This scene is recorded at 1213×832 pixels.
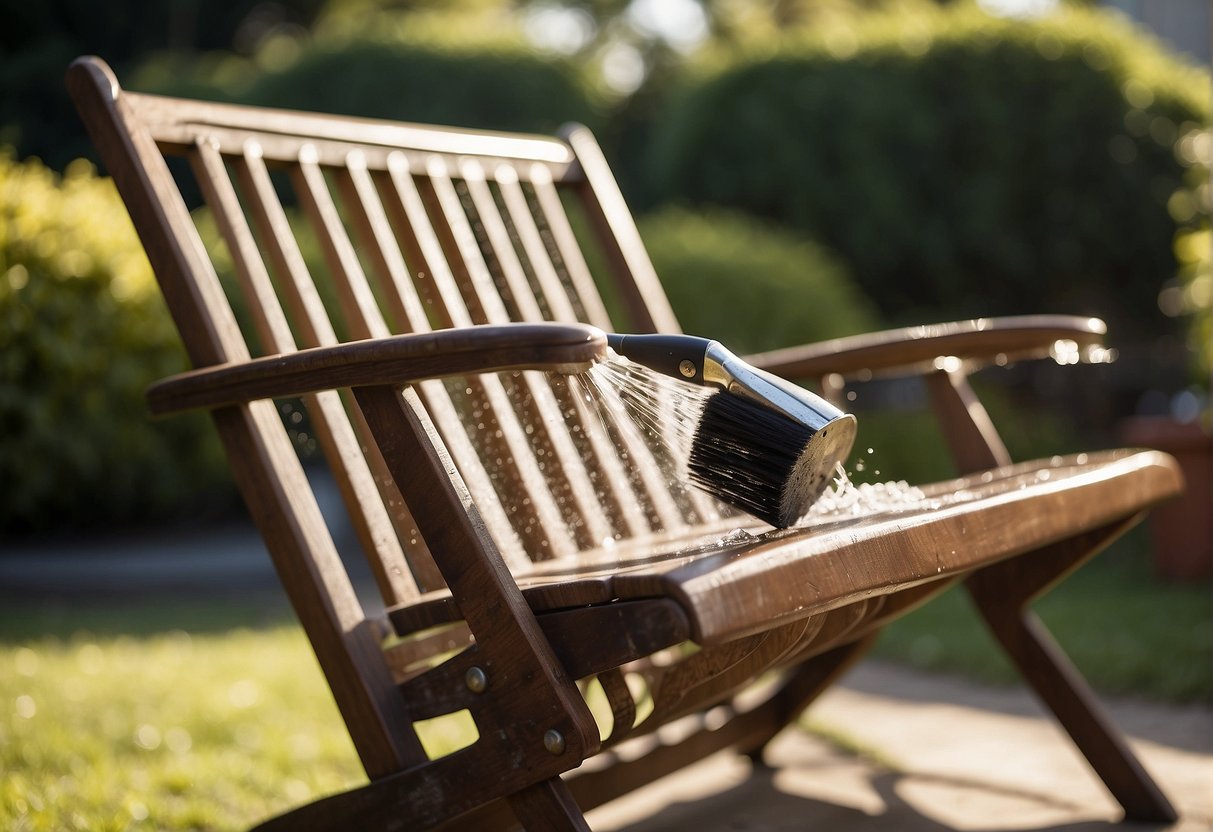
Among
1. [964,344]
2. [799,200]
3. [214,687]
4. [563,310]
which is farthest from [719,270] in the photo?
[964,344]

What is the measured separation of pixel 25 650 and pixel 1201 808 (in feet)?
10.1

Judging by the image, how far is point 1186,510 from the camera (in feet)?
13.5

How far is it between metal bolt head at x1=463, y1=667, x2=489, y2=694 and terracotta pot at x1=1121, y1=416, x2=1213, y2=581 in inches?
136

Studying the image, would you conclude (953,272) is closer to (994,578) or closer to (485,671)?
(994,578)

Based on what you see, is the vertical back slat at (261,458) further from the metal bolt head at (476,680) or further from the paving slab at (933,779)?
the paving slab at (933,779)

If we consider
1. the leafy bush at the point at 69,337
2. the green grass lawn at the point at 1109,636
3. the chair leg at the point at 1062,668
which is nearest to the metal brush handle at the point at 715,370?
the chair leg at the point at 1062,668

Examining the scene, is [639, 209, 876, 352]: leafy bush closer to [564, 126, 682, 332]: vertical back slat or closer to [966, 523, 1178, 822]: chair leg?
[564, 126, 682, 332]: vertical back slat

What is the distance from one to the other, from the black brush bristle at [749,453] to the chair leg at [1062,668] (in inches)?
25.8

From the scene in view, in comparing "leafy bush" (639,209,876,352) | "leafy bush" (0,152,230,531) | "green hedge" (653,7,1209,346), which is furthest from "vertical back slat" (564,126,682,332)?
"green hedge" (653,7,1209,346)

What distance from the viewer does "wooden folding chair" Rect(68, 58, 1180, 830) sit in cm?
121

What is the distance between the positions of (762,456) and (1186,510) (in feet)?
10.9

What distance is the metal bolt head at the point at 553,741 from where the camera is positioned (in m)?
1.21

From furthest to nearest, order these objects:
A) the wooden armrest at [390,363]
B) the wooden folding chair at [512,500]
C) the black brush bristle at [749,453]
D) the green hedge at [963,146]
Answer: the green hedge at [963,146] < the black brush bristle at [749,453] < the wooden folding chair at [512,500] < the wooden armrest at [390,363]

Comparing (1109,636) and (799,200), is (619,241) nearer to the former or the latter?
(1109,636)
